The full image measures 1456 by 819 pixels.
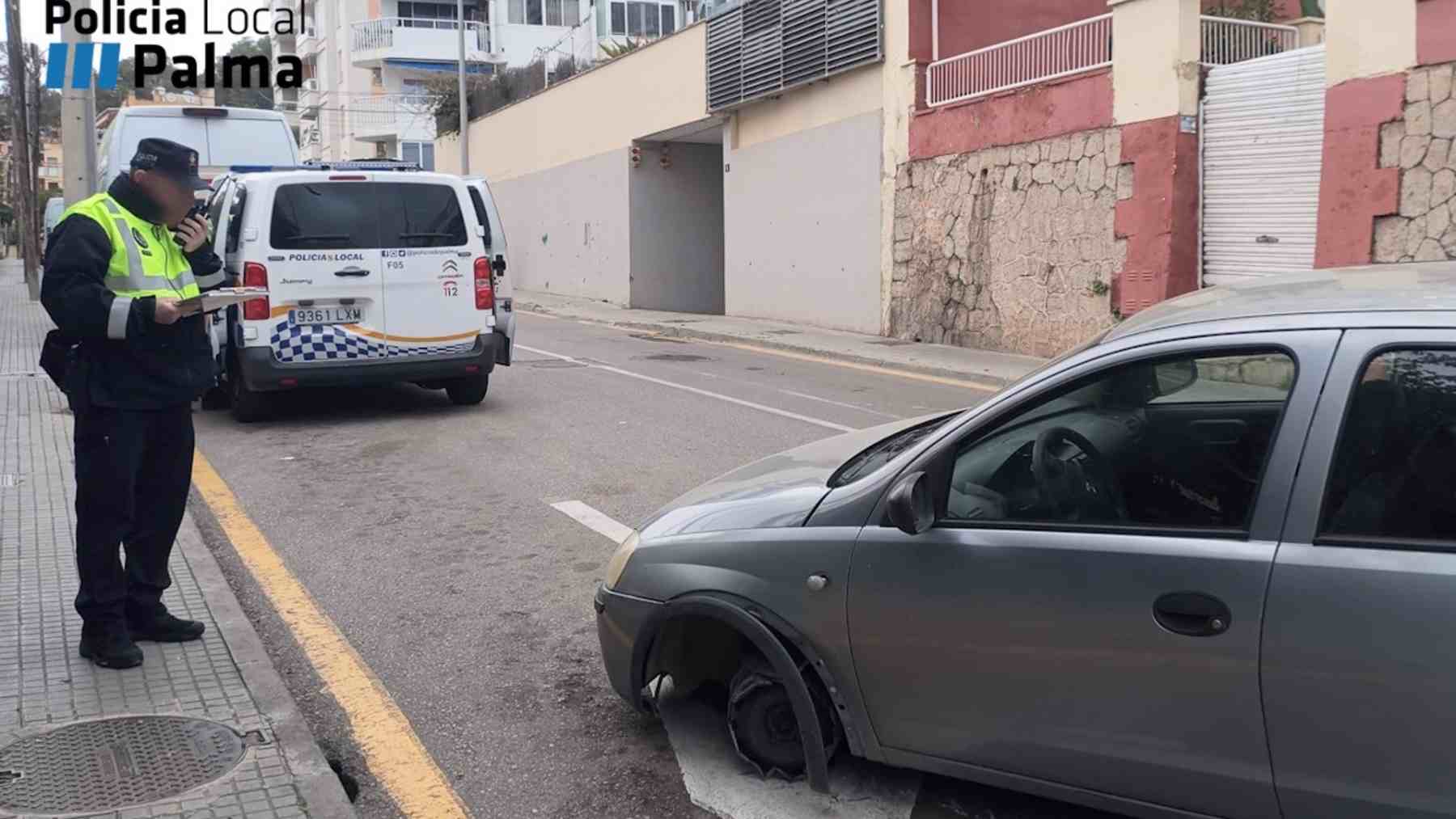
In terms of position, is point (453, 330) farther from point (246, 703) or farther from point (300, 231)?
point (246, 703)

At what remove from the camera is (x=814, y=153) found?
2097 cm

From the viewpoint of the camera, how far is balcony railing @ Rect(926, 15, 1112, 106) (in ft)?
50.2

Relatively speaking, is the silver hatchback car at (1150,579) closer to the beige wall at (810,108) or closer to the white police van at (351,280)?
the white police van at (351,280)

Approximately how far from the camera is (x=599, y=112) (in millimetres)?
29016

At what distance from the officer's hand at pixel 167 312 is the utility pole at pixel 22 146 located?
955 inches

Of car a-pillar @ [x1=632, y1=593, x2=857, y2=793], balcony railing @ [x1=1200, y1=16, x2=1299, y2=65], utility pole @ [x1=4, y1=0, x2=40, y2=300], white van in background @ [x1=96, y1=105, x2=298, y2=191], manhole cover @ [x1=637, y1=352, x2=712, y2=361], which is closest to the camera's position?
car a-pillar @ [x1=632, y1=593, x2=857, y2=793]

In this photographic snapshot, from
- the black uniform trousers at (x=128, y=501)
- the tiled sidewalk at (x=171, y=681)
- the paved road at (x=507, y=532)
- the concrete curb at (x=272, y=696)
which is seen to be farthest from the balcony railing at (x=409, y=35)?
the black uniform trousers at (x=128, y=501)

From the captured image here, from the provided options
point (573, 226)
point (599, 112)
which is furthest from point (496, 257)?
point (573, 226)

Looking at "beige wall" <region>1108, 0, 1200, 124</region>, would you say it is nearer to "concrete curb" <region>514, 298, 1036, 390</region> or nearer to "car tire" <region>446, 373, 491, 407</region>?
"concrete curb" <region>514, 298, 1036, 390</region>

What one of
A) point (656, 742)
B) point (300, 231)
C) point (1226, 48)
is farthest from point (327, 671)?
point (1226, 48)

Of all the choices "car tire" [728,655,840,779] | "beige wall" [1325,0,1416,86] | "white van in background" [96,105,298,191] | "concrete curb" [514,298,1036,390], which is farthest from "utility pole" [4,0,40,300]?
"car tire" [728,655,840,779]

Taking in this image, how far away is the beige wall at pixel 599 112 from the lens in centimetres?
2502

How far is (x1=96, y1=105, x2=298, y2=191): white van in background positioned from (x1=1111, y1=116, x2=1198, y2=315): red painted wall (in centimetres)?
1094

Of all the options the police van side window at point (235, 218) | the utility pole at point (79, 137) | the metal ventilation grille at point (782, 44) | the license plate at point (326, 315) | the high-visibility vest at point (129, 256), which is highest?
the metal ventilation grille at point (782, 44)
